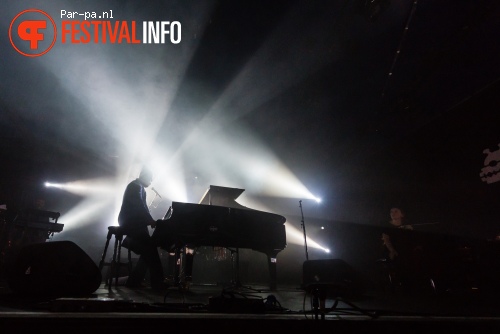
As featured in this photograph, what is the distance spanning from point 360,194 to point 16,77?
830 centimetres

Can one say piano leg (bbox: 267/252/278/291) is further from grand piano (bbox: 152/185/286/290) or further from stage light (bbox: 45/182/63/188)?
stage light (bbox: 45/182/63/188)

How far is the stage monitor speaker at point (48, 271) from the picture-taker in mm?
2209

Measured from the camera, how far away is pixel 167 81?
19.9 feet

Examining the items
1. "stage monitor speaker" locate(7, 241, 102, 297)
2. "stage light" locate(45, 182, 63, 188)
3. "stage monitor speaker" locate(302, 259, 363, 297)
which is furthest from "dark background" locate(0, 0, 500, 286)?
"stage monitor speaker" locate(7, 241, 102, 297)

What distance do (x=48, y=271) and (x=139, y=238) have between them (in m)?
1.65

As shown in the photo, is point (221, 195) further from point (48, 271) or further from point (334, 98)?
point (334, 98)

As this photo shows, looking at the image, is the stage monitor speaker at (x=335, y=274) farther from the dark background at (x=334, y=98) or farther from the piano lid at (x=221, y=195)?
the dark background at (x=334, y=98)

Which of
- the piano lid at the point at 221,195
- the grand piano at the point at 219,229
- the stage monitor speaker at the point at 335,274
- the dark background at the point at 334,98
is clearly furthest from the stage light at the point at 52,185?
the stage monitor speaker at the point at 335,274

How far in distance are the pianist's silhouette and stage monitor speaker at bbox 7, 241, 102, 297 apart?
58.5 inches

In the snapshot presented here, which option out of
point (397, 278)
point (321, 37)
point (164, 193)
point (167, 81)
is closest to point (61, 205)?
point (164, 193)

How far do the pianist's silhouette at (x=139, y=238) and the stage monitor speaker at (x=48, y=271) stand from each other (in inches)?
58.5

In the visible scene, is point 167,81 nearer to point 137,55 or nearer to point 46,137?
point 137,55

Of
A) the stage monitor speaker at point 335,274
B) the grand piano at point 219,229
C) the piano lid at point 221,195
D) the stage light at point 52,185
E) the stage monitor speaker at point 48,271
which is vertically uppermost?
the stage light at point 52,185

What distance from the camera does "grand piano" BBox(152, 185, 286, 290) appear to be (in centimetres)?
380
